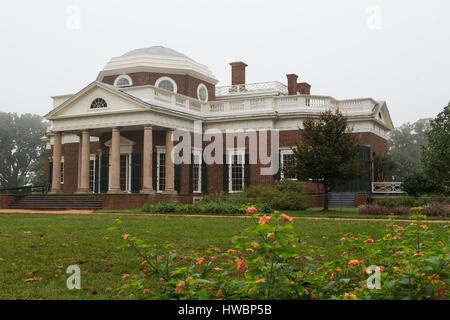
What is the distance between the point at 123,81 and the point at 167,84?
340cm

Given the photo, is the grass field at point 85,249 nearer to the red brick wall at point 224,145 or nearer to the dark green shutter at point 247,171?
the red brick wall at point 224,145

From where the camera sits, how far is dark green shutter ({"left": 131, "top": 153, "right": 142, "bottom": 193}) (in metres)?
32.9

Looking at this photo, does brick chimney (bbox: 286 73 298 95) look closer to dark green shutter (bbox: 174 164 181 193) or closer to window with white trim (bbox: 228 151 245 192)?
window with white trim (bbox: 228 151 245 192)

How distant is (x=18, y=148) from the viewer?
254 feet

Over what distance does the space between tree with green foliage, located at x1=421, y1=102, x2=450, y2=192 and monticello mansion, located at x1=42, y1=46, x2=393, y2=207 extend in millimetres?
3269

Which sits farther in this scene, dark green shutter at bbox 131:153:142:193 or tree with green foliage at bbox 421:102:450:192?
dark green shutter at bbox 131:153:142:193

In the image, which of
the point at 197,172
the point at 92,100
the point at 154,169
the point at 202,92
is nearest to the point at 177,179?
the point at 154,169

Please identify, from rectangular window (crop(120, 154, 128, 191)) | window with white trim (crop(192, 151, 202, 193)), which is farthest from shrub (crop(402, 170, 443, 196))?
rectangular window (crop(120, 154, 128, 191))

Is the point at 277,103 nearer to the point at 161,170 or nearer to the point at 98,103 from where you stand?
the point at 161,170

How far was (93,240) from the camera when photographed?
11242mm

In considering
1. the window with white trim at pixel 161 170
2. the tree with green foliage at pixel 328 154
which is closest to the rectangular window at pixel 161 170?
the window with white trim at pixel 161 170

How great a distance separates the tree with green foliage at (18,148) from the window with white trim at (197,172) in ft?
160

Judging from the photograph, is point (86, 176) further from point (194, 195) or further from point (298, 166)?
point (298, 166)
